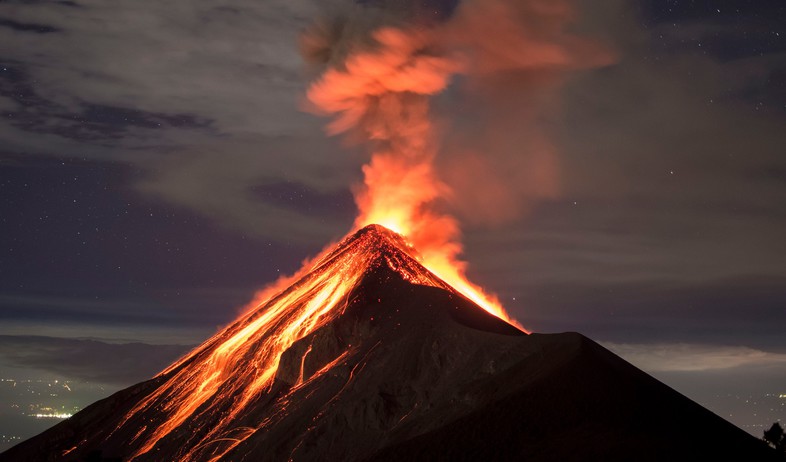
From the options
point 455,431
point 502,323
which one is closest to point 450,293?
point 502,323

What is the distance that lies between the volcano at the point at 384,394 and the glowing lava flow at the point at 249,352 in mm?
291

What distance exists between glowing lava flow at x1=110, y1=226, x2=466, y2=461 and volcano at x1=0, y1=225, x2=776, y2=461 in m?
0.29

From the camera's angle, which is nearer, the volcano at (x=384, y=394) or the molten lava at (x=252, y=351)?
the volcano at (x=384, y=394)

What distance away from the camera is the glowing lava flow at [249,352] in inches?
4222

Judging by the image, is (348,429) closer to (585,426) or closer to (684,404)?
(585,426)

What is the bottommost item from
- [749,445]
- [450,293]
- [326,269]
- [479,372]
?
[749,445]

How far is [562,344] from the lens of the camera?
295 ft

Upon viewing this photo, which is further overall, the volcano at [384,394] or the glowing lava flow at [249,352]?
the glowing lava flow at [249,352]

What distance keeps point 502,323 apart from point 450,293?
8.35 meters

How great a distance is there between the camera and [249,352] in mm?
119188

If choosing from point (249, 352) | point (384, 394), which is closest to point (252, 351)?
point (249, 352)

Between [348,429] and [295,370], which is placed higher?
[295,370]

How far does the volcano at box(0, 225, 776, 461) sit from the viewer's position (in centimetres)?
7475

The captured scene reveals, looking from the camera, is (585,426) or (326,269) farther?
(326,269)
